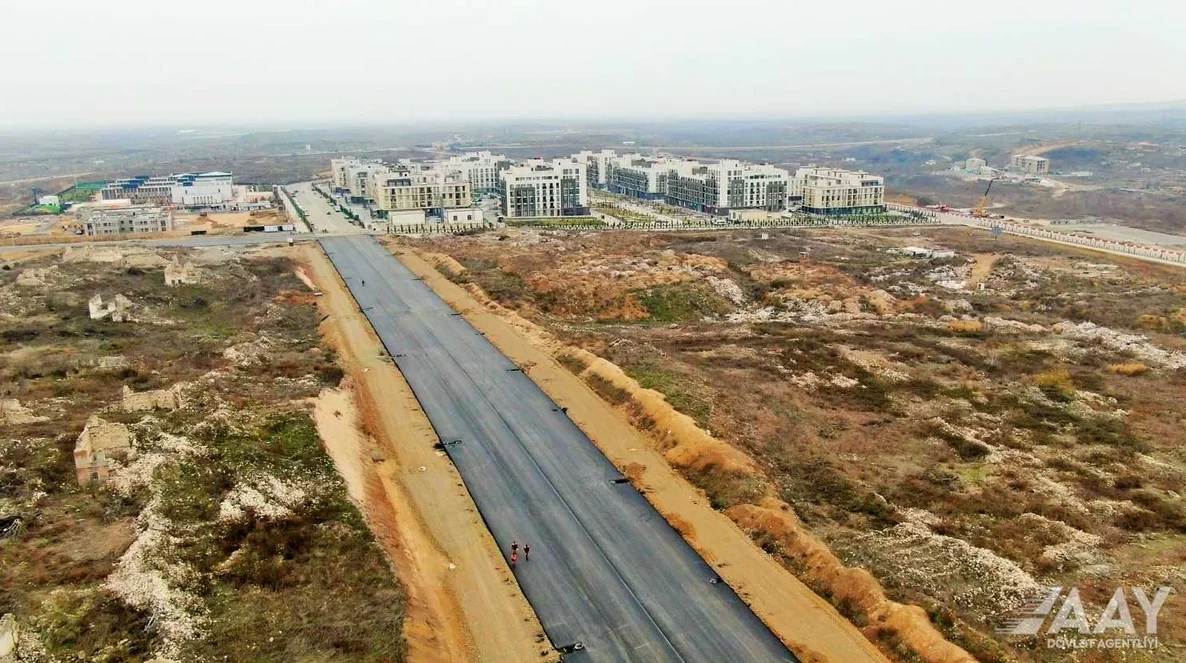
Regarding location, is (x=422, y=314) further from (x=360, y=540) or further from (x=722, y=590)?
(x=722, y=590)

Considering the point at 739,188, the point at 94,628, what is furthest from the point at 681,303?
the point at 739,188

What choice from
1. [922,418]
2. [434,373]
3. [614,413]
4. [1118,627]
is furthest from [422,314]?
[1118,627]

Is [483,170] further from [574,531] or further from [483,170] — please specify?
[574,531]

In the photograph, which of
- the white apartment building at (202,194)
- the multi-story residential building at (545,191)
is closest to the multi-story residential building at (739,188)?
the multi-story residential building at (545,191)

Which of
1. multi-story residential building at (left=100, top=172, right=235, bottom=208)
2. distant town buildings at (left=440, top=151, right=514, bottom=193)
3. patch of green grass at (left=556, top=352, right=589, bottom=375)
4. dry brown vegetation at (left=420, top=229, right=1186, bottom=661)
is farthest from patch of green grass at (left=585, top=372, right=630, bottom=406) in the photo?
multi-story residential building at (left=100, top=172, right=235, bottom=208)

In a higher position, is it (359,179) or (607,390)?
(359,179)

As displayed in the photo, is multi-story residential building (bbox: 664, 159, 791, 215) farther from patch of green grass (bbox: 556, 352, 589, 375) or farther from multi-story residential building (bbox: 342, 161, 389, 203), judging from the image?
patch of green grass (bbox: 556, 352, 589, 375)
